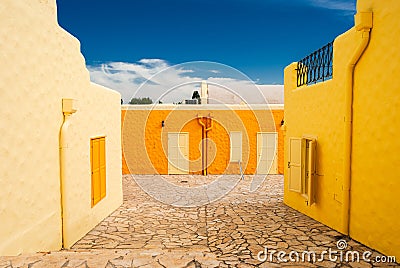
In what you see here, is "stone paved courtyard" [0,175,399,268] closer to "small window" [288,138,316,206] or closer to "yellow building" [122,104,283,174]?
"small window" [288,138,316,206]

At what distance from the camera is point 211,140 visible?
14.1 metres

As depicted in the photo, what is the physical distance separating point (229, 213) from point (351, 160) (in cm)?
335

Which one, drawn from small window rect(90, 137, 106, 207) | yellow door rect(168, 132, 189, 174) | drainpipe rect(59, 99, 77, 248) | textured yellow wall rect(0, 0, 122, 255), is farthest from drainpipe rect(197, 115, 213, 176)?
drainpipe rect(59, 99, 77, 248)

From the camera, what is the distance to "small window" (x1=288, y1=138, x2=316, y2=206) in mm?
6418

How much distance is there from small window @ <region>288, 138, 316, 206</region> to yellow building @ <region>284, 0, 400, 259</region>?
2 cm

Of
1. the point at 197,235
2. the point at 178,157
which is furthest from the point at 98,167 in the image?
the point at 178,157

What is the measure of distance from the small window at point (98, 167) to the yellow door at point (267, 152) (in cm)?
839

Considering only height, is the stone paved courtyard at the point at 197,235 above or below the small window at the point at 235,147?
below

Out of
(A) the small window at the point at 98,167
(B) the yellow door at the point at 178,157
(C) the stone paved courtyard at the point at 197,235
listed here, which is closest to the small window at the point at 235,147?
(B) the yellow door at the point at 178,157

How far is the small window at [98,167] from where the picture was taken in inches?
260

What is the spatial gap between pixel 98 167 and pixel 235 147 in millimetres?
8135

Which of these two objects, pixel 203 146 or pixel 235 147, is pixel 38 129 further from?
pixel 235 147

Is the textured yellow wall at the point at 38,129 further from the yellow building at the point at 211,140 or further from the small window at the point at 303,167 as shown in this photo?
the yellow building at the point at 211,140

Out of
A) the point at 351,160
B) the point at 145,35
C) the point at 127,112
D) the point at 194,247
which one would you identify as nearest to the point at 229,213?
the point at 194,247
